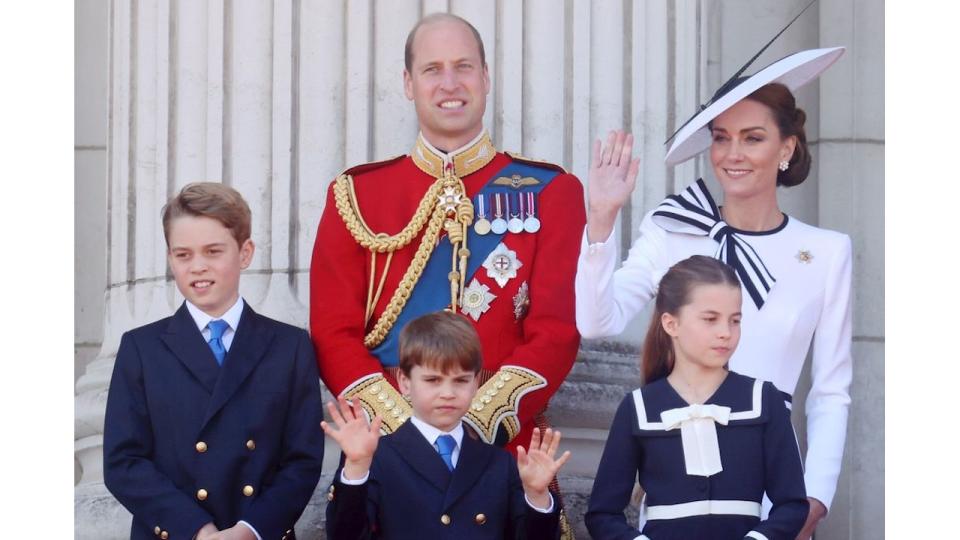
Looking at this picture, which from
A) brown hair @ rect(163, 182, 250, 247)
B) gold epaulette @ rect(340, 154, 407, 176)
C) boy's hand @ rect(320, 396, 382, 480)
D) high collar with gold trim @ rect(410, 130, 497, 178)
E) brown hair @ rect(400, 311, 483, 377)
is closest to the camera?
boy's hand @ rect(320, 396, 382, 480)

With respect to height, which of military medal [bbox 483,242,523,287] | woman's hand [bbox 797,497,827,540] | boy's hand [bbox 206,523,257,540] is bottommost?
boy's hand [bbox 206,523,257,540]

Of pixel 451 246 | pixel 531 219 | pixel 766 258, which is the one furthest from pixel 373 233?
pixel 766 258

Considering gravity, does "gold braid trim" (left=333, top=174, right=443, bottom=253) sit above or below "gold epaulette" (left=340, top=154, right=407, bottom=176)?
below

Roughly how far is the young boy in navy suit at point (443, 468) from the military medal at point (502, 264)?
51 cm

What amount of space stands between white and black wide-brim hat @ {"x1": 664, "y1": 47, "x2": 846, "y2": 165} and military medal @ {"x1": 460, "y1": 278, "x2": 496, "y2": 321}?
2.38ft

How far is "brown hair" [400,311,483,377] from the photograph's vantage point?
523cm

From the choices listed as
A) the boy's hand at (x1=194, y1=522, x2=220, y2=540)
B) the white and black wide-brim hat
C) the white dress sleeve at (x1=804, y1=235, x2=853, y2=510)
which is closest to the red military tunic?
the white and black wide-brim hat

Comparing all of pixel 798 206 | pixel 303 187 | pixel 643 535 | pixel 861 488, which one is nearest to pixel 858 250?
pixel 798 206

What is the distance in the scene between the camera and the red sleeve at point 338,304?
568 cm

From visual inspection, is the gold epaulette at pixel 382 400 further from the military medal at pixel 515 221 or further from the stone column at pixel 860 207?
the stone column at pixel 860 207

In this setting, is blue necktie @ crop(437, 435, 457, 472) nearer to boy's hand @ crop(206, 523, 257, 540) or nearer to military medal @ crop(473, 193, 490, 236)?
boy's hand @ crop(206, 523, 257, 540)

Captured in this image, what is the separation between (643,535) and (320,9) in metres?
2.46

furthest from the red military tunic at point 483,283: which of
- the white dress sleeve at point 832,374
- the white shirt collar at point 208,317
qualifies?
the white dress sleeve at point 832,374

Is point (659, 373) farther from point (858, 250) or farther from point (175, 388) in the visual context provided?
point (858, 250)
